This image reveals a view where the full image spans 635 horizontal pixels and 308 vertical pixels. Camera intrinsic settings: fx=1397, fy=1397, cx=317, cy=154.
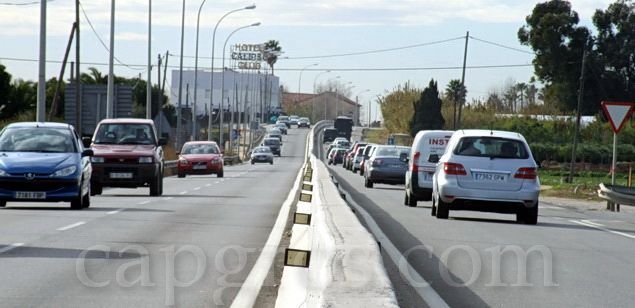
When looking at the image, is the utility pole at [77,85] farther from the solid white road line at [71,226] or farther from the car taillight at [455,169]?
the solid white road line at [71,226]

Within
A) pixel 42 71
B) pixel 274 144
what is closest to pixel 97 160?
pixel 42 71

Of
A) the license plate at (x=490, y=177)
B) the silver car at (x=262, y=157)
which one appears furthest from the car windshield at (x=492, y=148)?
the silver car at (x=262, y=157)

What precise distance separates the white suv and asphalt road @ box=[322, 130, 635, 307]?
13.4 inches

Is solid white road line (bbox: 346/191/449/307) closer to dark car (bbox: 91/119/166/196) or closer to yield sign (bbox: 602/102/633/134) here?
dark car (bbox: 91/119/166/196)

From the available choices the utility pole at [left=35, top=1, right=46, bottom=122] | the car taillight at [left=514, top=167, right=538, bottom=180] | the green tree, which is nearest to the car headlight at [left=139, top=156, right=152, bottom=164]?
the utility pole at [left=35, top=1, right=46, bottom=122]

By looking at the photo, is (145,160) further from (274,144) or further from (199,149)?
(274,144)

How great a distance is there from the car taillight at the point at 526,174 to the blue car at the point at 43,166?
24.8ft

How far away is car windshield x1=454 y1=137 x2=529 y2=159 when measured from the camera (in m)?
23.8

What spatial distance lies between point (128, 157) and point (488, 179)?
38.0ft

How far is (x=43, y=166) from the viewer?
78.5 feet

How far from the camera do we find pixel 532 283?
12875 millimetres

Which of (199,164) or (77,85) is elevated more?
(77,85)

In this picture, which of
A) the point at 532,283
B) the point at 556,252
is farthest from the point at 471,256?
the point at 532,283

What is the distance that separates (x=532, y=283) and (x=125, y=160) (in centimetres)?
2072
